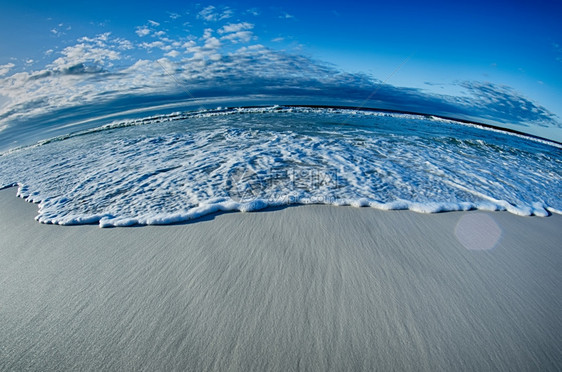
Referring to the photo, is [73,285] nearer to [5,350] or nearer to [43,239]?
[5,350]

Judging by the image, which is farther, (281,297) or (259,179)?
(259,179)

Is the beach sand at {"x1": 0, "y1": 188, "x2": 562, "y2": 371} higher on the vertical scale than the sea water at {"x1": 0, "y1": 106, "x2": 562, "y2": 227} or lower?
lower

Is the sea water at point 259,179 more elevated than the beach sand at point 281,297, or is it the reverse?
the sea water at point 259,179

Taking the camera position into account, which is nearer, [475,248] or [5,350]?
[5,350]

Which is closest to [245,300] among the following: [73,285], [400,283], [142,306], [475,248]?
[142,306]

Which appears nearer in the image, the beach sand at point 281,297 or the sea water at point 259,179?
the beach sand at point 281,297

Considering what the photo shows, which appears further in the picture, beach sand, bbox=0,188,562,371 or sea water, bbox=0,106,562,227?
sea water, bbox=0,106,562,227

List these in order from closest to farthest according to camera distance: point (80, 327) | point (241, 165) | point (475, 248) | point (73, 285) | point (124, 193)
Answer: point (80, 327), point (73, 285), point (475, 248), point (124, 193), point (241, 165)

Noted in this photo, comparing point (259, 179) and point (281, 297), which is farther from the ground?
point (259, 179)
